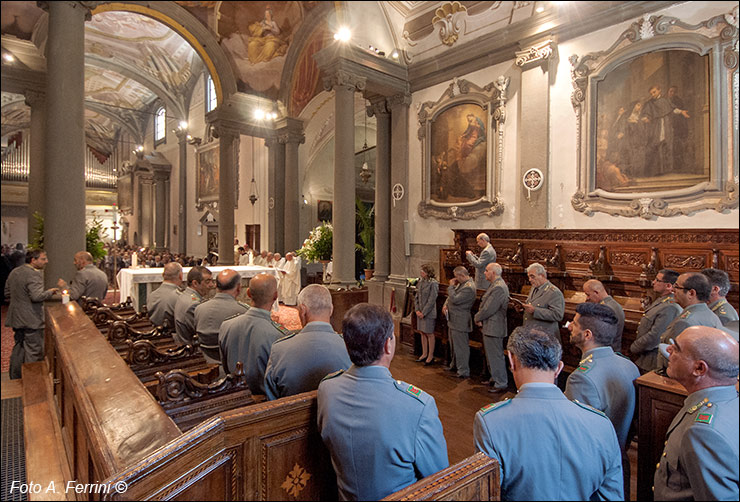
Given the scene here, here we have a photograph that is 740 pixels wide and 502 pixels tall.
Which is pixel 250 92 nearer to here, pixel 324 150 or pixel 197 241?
pixel 324 150

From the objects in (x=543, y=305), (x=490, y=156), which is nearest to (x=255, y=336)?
(x=543, y=305)

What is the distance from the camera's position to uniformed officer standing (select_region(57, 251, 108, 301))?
4930 mm

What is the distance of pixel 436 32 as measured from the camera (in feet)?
5.21

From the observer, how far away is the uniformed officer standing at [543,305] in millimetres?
3816

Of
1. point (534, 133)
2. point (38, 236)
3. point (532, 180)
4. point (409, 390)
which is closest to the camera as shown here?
point (409, 390)

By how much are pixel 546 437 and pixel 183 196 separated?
1990 centimetres

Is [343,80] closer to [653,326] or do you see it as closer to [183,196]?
[653,326]

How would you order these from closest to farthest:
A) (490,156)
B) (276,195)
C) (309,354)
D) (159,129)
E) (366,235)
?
(309,354) → (366,235) → (276,195) → (490,156) → (159,129)

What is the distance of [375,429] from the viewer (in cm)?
125

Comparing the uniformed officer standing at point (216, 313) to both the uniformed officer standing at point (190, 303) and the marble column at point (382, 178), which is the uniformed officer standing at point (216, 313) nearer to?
the uniformed officer standing at point (190, 303)

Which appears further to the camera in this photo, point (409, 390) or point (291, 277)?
point (291, 277)

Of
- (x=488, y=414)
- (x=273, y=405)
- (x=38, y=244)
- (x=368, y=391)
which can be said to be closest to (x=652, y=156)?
(x=488, y=414)

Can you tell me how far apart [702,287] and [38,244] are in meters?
6.68

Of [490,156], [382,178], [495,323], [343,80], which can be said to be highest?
[490,156]
